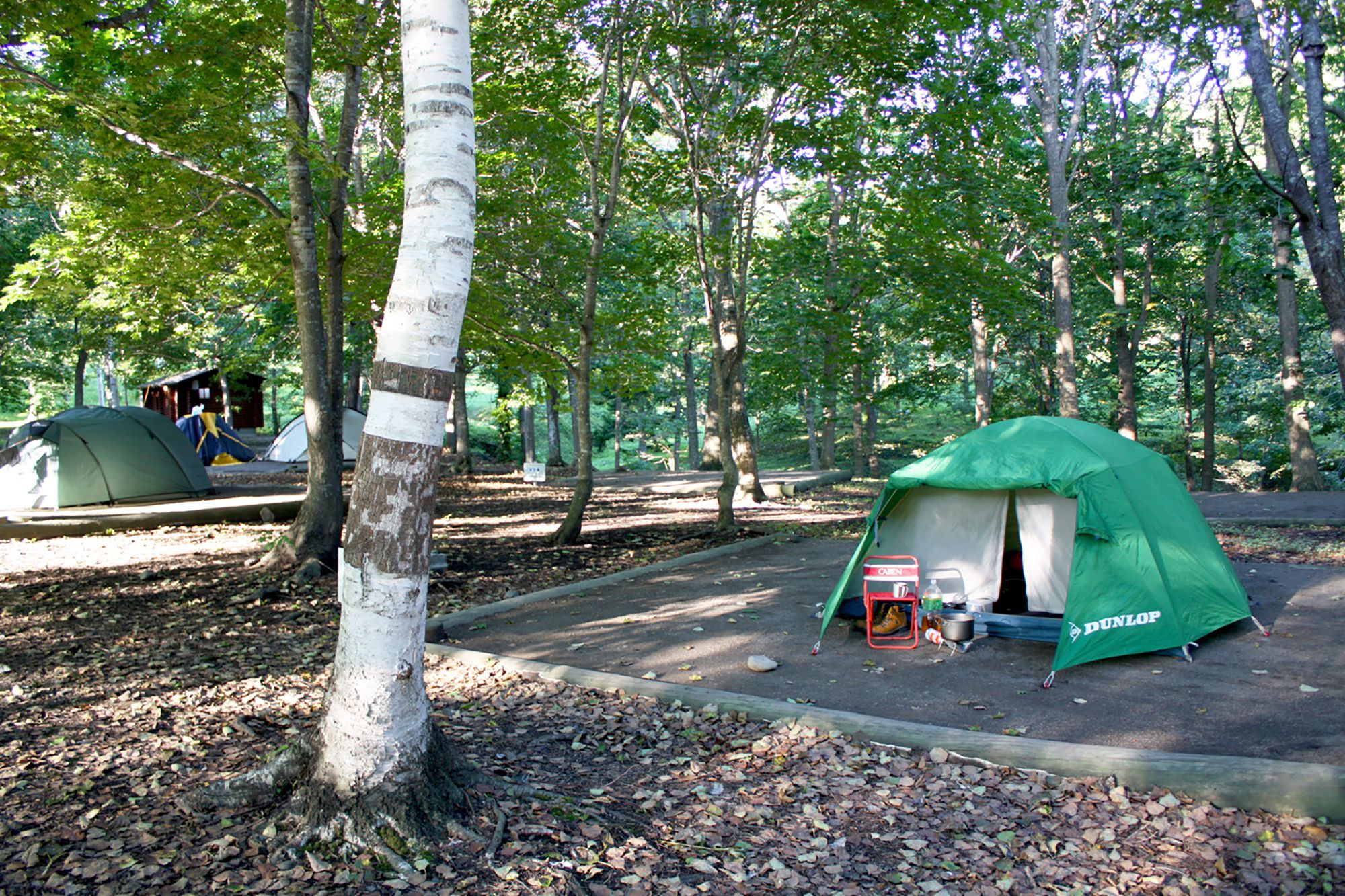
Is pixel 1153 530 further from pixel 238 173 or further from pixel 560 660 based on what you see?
pixel 238 173

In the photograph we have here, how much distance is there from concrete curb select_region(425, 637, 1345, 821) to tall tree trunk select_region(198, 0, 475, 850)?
2.17 m

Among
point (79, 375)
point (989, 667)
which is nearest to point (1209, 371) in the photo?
point (989, 667)

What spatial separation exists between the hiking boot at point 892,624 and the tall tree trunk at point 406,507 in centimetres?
435

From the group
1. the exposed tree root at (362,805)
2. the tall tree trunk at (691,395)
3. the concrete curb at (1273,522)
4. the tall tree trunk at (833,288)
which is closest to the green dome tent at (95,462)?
the tall tree trunk at (833,288)

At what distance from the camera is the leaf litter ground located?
3201 mm

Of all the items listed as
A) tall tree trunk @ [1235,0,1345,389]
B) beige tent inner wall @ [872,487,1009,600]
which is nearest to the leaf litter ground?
beige tent inner wall @ [872,487,1009,600]

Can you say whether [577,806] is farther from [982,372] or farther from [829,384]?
[982,372]

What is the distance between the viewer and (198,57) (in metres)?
8.22

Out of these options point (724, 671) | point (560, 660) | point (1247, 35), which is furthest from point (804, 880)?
point (1247, 35)

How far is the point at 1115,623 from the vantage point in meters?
6.06

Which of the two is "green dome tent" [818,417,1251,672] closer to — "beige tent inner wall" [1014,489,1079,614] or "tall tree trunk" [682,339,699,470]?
"beige tent inner wall" [1014,489,1079,614]

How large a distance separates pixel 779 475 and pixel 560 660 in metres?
14.8

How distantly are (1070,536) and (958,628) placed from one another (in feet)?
4.45

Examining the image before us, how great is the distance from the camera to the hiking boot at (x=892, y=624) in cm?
695
